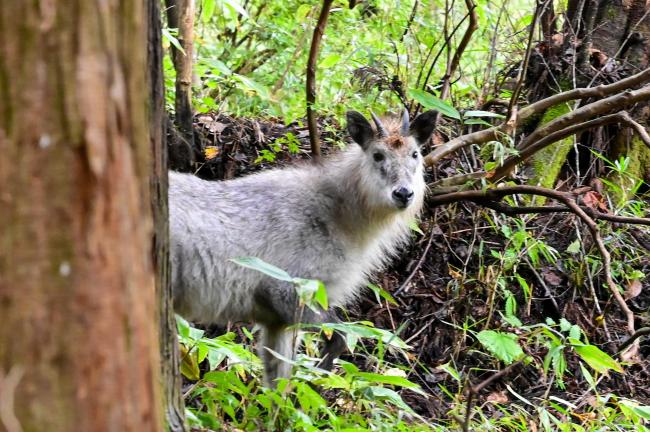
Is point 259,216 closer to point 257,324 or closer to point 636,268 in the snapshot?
point 257,324

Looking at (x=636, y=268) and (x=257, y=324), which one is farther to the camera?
(x=636, y=268)

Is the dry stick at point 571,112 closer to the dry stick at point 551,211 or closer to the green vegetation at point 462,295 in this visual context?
the green vegetation at point 462,295

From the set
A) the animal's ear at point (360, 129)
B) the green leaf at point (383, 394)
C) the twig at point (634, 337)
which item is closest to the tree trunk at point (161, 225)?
the green leaf at point (383, 394)

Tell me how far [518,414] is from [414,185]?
1562 millimetres

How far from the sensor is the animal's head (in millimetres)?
5453

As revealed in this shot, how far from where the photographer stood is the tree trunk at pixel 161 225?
2795mm

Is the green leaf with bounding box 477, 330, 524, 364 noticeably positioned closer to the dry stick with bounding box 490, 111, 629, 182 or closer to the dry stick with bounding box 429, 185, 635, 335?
the dry stick with bounding box 429, 185, 635, 335

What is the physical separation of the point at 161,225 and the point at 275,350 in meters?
2.50

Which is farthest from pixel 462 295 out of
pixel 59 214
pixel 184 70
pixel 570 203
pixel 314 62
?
pixel 59 214

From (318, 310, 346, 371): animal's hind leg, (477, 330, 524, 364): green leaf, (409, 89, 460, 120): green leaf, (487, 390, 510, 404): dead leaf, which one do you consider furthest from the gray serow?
(487, 390, 510, 404): dead leaf

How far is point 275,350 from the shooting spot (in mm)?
5301

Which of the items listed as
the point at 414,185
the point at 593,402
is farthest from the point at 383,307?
the point at 593,402

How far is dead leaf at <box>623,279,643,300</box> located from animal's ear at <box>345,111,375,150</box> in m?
2.39

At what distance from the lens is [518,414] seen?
504 centimetres
